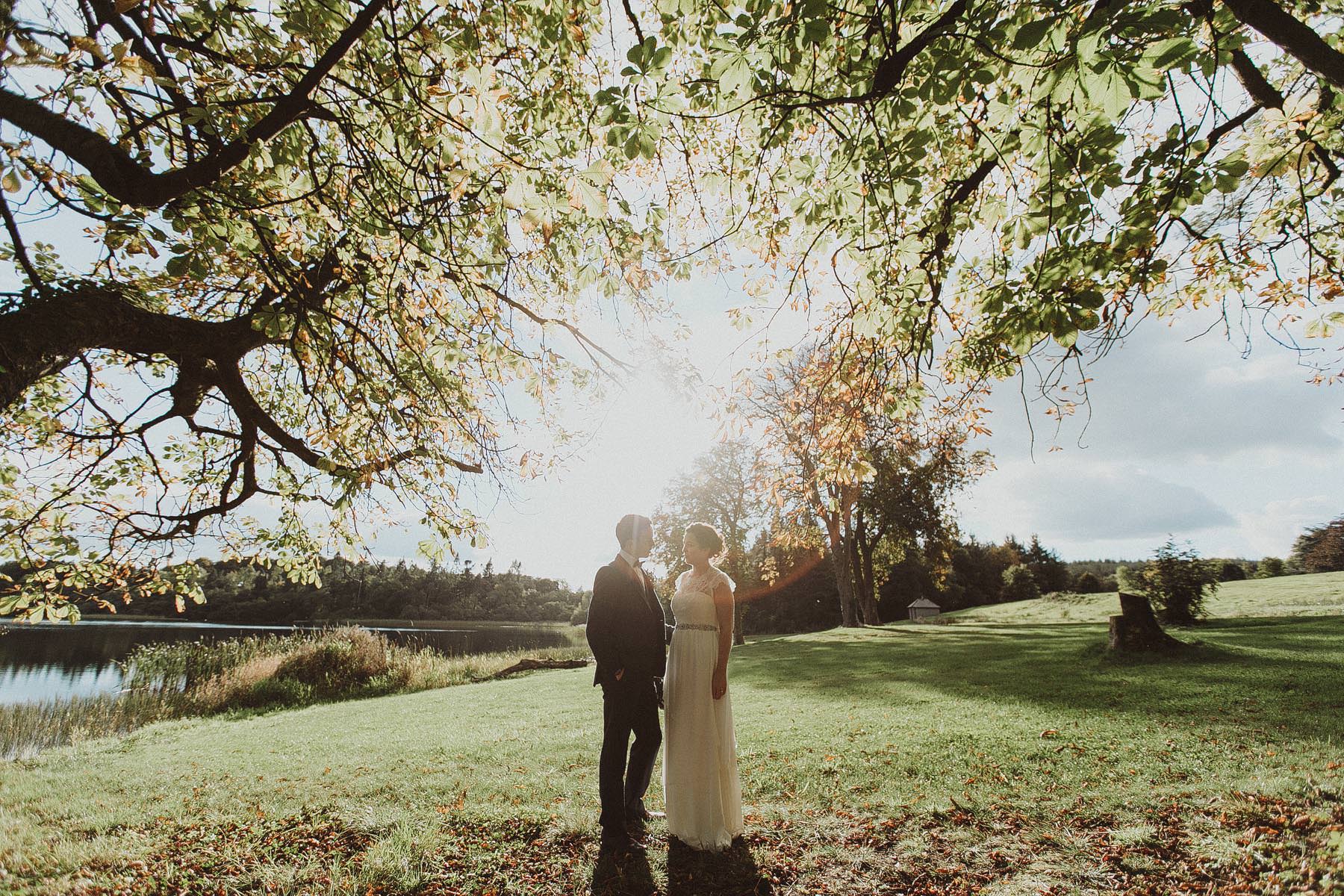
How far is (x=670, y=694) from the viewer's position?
4137 mm

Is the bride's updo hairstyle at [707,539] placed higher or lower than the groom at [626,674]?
higher

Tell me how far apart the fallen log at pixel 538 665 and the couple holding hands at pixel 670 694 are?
1537 cm

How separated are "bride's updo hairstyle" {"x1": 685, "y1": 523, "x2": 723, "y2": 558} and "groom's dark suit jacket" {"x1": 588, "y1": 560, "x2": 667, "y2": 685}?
0.57 metres

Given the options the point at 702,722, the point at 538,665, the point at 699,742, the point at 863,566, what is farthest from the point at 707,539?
the point at 863,566

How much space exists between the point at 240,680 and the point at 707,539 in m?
15.8

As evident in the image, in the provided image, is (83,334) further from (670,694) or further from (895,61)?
(895,61)

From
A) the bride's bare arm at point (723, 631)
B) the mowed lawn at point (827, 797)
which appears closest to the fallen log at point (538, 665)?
the mowed lawn at point (827, 797)

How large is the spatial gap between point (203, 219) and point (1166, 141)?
614 cm

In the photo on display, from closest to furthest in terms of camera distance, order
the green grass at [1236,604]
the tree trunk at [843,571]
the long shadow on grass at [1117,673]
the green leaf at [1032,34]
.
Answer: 1. the green leaf at [1032,34]
2. the long shadow on grass at [1117,673]
3. the green grass at [1236,604]
4. the tree trunk at [843,571]

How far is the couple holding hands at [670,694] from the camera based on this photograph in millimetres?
3898

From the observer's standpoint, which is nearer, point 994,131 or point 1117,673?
point 994,131

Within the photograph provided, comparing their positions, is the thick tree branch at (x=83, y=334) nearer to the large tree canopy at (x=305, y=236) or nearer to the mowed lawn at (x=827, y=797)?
the large tree canopy at (x=305, y=236)

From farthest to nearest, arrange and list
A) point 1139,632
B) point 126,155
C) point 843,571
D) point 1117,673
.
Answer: point 843,571 < point 1139,632 < point 1117,673 < point 126,155

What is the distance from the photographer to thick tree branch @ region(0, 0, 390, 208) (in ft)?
10.7
